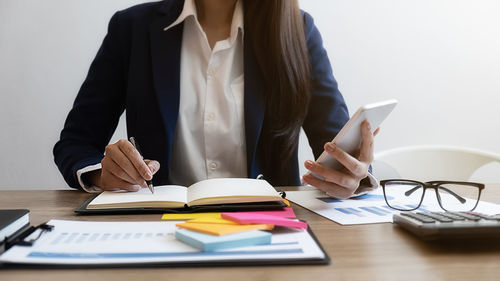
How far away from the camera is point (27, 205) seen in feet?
2.76

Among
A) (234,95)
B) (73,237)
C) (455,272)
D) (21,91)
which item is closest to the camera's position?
(455,272)

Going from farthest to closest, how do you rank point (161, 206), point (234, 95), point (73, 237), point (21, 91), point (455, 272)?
point (21, 91) → point (234, 95) → point (161, 206) → point (73, 237) → point (455, 272)

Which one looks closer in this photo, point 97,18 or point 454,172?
point 454,172

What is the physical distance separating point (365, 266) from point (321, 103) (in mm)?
851

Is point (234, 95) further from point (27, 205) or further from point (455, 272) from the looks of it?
point (455, 272)

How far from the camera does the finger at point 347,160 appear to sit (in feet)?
2.56

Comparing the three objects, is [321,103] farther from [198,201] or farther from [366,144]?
[198,201]

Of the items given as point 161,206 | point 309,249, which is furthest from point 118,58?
point 309,249

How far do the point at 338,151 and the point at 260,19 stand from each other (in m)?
0.68

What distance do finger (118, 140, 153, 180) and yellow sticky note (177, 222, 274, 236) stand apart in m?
0.29

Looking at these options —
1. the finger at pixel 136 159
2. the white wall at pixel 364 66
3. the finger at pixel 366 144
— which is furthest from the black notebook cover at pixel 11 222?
the white wall at pixel 364 66

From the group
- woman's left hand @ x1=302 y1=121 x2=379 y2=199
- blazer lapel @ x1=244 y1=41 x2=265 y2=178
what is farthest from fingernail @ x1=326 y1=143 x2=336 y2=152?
blazer lapel @ x1=244 y1=41 x2=265 y2=178

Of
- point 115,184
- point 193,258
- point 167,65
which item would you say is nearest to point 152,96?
point 167,65

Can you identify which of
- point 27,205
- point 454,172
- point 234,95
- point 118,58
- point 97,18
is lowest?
point 454,172
